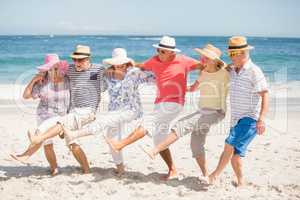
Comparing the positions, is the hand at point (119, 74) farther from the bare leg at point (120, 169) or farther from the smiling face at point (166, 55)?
the bare leg at point (120, 169)

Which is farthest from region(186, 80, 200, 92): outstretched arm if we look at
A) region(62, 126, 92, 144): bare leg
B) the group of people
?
region(62, 126, 92, 144): bare leg

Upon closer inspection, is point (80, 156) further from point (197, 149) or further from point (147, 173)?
point (197, 149)

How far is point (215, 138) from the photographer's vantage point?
7.56m

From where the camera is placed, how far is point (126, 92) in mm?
5184

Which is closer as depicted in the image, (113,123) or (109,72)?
(113,123)

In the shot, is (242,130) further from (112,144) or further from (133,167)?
(133,167)

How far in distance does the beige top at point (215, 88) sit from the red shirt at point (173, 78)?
0.90ft

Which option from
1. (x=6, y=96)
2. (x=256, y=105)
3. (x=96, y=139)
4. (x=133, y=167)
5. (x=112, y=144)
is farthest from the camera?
(x=6, y=96)

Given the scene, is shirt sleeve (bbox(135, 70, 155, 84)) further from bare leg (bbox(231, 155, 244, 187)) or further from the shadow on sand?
bare leg (bbox(231, 155, 244, 187))

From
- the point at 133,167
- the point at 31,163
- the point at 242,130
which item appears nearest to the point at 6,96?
the point at 31,163

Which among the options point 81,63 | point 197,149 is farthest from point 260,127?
point 81,63

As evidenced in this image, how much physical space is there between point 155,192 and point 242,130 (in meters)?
1.23

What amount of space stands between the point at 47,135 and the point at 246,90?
229 centimetres

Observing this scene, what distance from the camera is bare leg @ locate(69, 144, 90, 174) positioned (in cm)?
531
